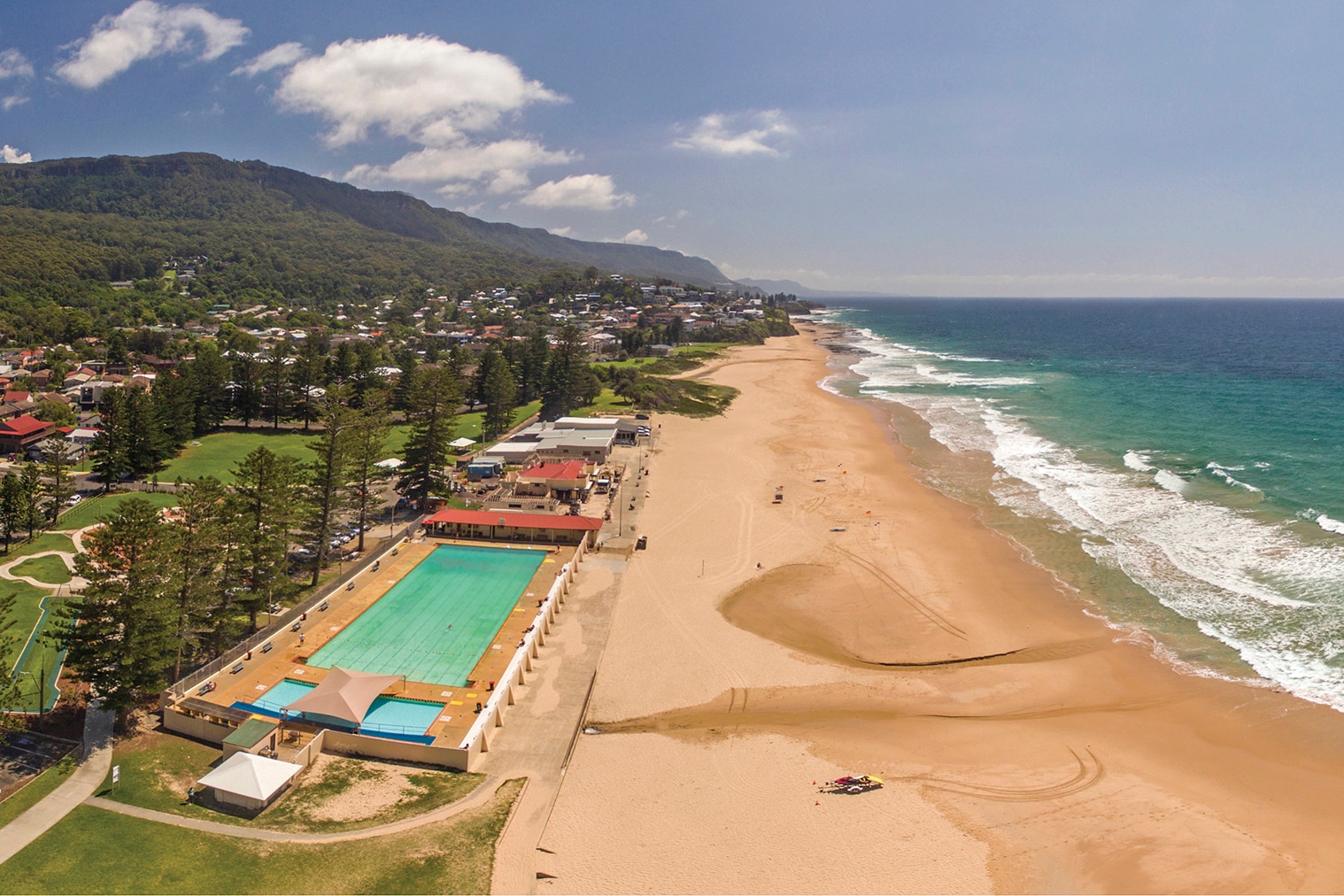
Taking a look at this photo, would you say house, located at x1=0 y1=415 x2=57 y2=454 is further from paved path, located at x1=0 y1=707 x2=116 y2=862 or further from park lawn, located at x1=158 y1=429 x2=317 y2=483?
paved path, located at x1=0 y1=707 x2=116 y2=862

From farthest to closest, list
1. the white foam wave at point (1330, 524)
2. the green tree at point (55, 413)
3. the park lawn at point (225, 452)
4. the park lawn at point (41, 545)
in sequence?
1. the green tree at point (55, 413)
2. the park lawn at point (225, 452)
3. the white foam wave at point (1330, 524)
4. the park lawn at point (41, 545)

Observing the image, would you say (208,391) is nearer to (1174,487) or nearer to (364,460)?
(364,460)

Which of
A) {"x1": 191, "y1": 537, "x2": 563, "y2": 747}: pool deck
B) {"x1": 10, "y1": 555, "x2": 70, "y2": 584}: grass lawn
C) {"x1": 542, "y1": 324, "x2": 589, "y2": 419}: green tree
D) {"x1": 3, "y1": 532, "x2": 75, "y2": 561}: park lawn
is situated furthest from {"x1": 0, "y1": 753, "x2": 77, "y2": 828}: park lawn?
{"x1": 542, "y1": 324, "x2": 589, "y2": 419}: green tree

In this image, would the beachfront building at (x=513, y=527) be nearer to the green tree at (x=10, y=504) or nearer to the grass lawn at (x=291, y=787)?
the grass lawn at (x=291, y=787)

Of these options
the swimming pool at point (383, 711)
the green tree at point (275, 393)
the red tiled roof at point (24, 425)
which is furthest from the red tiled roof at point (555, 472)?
the red tiled roof at point (24, 425)

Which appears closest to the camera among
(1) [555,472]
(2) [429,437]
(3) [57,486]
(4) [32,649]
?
(4) [32,649]

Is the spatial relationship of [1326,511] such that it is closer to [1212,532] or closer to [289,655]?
[1212,532]

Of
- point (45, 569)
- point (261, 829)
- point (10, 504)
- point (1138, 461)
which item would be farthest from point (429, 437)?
point (1138, 461)
